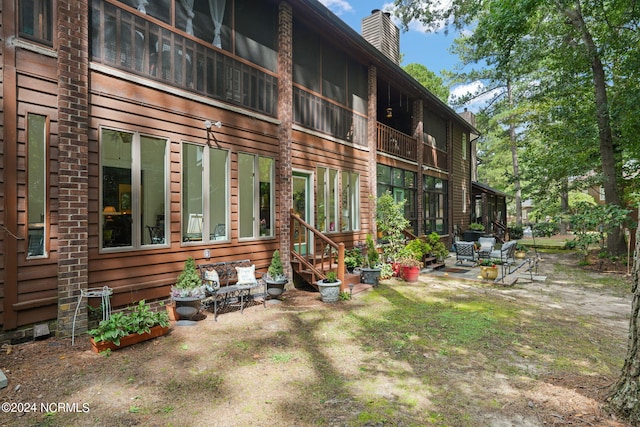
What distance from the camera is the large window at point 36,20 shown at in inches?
166

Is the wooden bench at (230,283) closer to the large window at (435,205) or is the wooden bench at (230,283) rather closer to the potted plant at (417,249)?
the potted plant at (417,249)

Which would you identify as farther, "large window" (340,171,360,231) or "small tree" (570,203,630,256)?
"small tree" (570,203,630,256)

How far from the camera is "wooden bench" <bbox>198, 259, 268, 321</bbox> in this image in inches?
236

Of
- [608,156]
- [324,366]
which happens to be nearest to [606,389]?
[324,366]

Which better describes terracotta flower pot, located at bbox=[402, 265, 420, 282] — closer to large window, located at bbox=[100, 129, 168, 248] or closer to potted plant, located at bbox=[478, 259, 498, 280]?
potted plant, located at bbox=[478, 259, 498, 280]

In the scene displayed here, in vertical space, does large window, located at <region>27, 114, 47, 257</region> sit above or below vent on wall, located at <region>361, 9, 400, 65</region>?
below

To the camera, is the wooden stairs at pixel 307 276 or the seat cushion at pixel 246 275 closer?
the seat cushion at pixel 246 275

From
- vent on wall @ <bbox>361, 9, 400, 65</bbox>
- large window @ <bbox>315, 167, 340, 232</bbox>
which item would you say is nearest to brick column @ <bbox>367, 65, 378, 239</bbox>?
large window @ <bbox>315, 167, 340, 232</bbox>

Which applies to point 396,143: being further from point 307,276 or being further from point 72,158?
point 72,158

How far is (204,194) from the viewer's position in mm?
6320

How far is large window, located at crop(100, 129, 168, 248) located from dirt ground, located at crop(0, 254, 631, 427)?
1574 mm

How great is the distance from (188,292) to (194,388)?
2222mm

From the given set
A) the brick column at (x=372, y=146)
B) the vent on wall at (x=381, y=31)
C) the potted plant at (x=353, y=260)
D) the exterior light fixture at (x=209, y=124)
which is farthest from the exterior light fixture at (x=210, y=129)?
the vent on wall at (x=381, y=31)

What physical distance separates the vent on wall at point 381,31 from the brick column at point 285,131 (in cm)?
702
